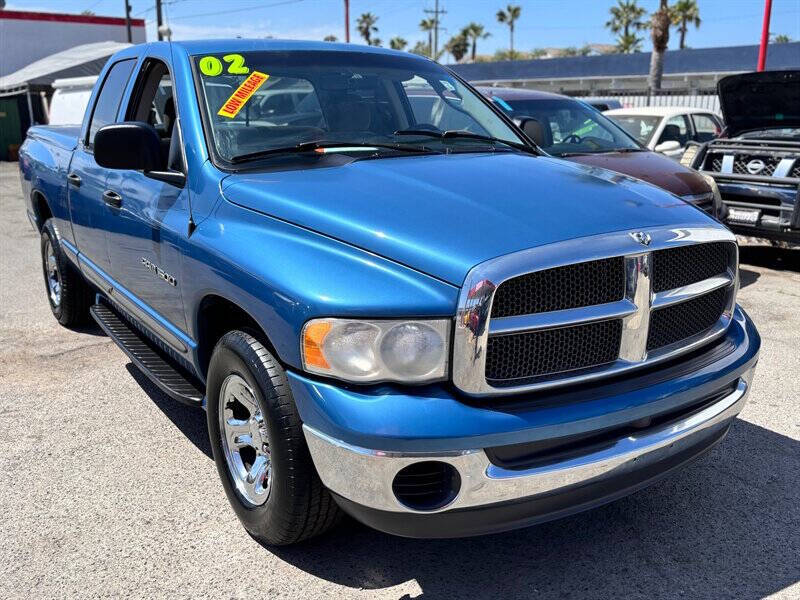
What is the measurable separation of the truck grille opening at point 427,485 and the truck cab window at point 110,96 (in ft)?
10.2

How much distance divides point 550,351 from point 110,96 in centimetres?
343

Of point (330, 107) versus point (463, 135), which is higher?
point (330, 107)

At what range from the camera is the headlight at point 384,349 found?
7.64 ft

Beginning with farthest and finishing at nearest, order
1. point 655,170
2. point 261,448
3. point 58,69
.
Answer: point 58,69 < point 655,170 < point 261,448

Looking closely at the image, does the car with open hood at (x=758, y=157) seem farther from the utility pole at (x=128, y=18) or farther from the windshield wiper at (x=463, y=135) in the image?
the utility pole at (x=128, y=18)

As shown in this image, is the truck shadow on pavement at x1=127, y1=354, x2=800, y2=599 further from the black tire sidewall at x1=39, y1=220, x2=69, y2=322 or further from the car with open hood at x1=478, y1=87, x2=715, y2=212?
the car with open hood at x1=478, y1=87, x2=715, y2=212

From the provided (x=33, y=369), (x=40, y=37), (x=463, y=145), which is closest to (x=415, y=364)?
(x=463, y=145)

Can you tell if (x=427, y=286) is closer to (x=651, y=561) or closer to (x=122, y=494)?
(x=651, y=561)

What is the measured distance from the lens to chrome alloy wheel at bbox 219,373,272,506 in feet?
9.25

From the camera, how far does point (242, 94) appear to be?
3490 millimetres

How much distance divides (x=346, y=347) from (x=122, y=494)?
1.67 meters

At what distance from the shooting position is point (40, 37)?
118ft

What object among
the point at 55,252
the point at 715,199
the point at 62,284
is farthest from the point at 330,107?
the point at 715,199

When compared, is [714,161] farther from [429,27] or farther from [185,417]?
[429,27]
